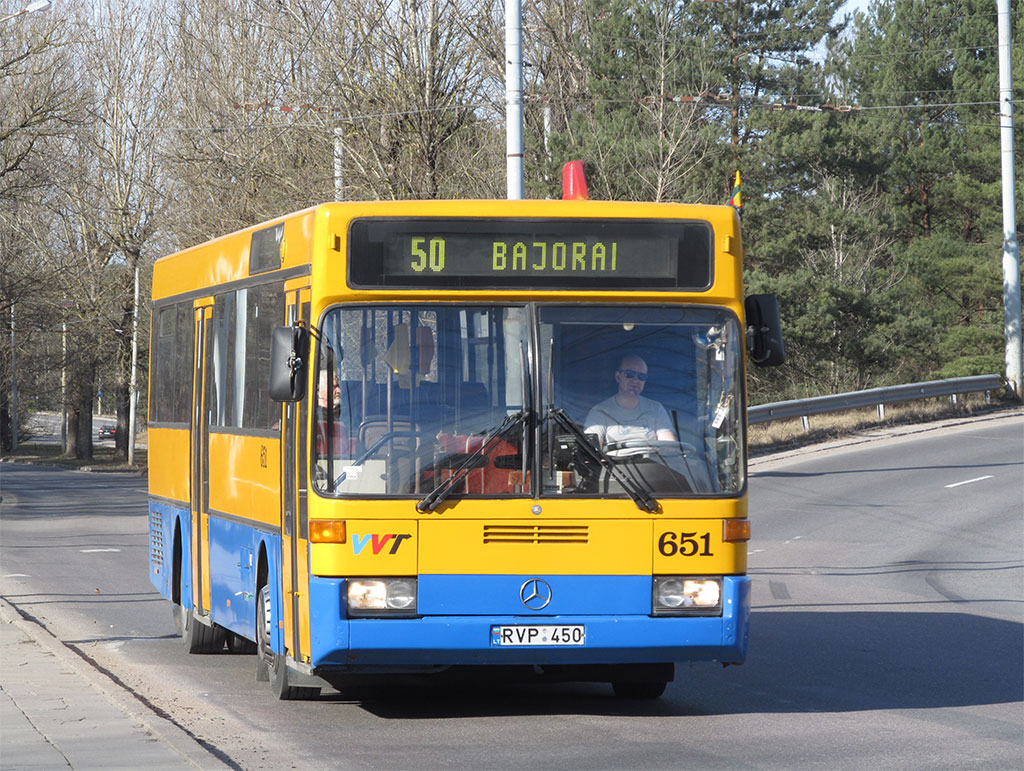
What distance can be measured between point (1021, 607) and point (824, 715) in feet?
19.7

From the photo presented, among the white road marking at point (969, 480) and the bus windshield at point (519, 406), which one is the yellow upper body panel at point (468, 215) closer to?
the bus windshield at point (519, 406)

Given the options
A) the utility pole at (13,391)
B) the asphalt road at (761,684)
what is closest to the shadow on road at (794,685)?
the asphalt road at (761,684)

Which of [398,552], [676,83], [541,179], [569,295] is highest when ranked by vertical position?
[676,83]

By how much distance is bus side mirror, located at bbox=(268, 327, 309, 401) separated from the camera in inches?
301

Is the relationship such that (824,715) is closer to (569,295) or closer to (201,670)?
(569,295)

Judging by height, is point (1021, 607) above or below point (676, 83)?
below

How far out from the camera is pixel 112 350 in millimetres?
54062

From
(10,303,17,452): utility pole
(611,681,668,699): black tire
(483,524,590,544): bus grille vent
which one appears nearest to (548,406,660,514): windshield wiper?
(483,524,590,544): bus grille vent

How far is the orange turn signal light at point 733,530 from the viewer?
792 centimetres

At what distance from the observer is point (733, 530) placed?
26.0 ft

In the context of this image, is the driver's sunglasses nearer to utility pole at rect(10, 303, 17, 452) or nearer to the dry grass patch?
the dry grass patch

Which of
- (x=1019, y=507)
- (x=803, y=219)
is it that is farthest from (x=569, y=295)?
(x=803, y=219)

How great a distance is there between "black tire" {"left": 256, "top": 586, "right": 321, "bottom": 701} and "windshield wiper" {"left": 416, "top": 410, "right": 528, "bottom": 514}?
5.29 feet

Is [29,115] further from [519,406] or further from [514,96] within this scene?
[519,406]
